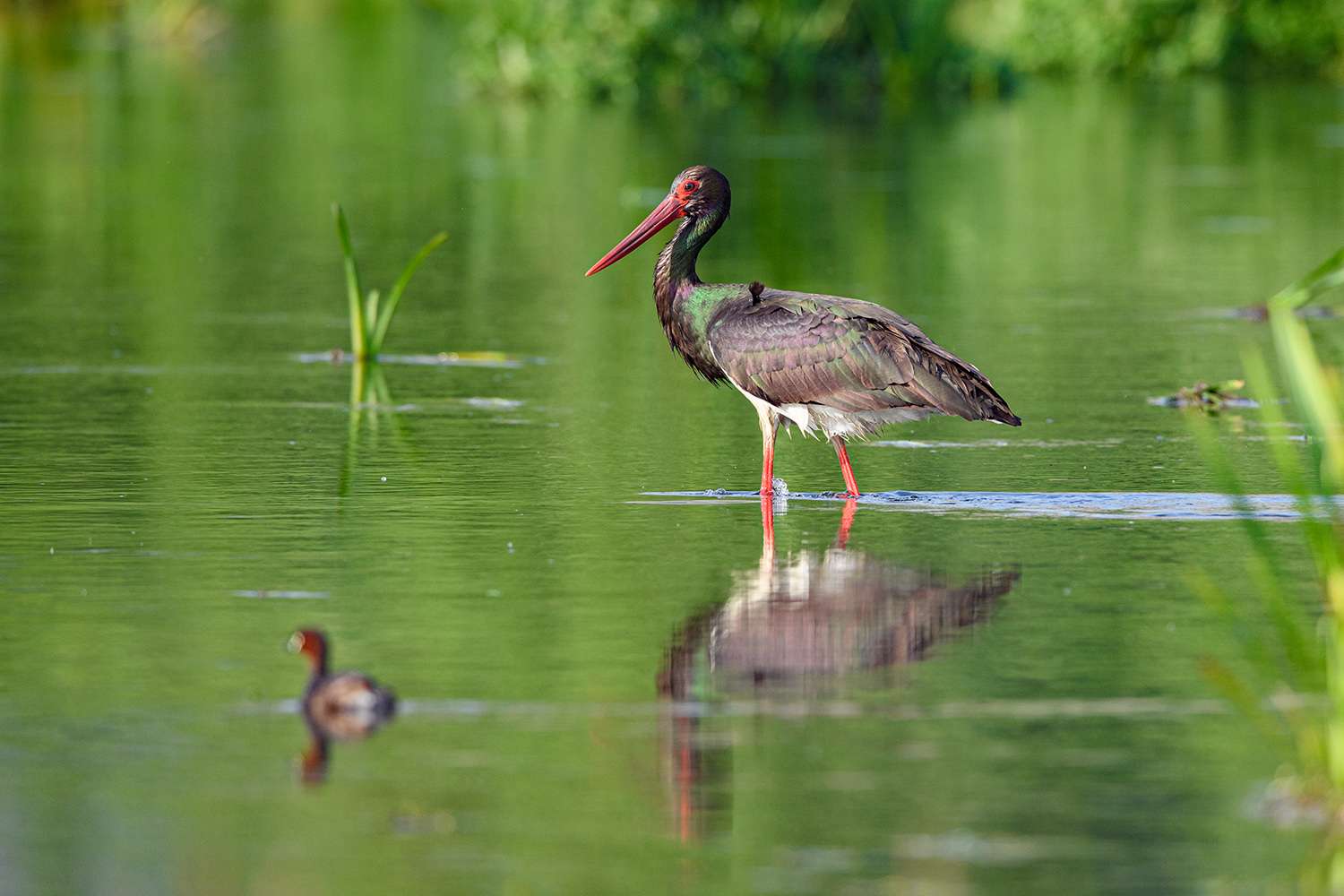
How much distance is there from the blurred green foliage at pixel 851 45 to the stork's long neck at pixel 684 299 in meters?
28.5

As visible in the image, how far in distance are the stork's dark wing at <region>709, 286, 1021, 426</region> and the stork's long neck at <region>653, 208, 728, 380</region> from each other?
264 millimetres

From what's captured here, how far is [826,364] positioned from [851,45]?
33.4 meters

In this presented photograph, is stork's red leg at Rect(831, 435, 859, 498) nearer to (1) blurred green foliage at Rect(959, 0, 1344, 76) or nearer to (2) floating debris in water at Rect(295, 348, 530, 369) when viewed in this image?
(2) floating debris in water at Rect(295, 348, 530, 369)

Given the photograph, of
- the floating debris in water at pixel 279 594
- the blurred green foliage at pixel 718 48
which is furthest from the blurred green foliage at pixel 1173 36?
the floating debris in water at pixel 279 594

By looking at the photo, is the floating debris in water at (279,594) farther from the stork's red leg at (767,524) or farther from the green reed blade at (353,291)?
the green reed blade at (353,291)

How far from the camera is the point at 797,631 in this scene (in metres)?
8.77

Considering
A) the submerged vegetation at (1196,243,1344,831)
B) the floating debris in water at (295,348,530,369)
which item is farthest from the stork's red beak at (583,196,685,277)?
the submerged vegetation at (1196,243,1344,831)

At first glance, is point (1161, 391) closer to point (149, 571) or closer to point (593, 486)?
point (593, 486)

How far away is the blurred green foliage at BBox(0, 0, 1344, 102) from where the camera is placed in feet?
135

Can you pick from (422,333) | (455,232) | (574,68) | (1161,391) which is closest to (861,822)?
(1161,391)

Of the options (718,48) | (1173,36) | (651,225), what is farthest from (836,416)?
(1173,36)

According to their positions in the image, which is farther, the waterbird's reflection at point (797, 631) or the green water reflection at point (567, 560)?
the waterbird's reflection at point (797, 631)

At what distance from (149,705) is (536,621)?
4.91 ft

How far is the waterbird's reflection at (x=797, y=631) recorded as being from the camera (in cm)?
739
